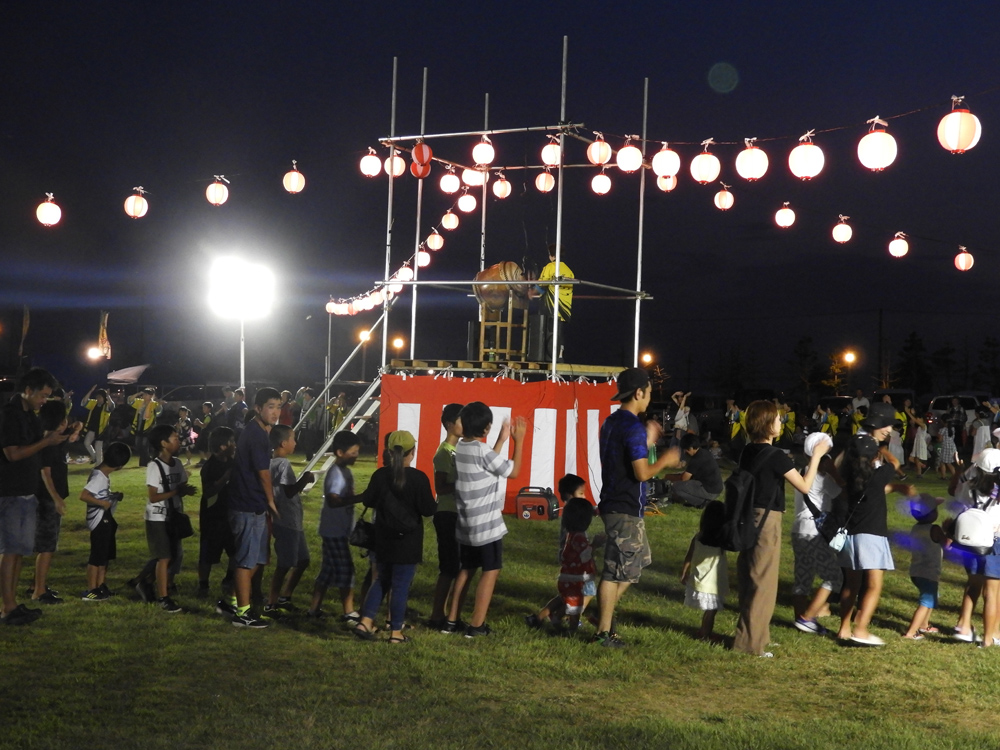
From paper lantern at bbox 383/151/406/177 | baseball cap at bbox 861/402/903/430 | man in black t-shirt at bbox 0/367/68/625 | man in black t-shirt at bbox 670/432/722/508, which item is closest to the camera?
man in black t-shirt at bbox 0/367/68/625

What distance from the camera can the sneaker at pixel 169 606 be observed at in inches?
263

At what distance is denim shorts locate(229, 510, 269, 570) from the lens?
611cm

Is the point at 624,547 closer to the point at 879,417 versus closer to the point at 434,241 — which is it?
the point at 879,417

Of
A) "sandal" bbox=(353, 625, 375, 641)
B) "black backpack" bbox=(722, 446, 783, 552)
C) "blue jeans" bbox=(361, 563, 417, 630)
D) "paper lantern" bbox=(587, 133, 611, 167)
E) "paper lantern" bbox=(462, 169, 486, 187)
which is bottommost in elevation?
"sandal" bbox=(353, 625, 375, 641)

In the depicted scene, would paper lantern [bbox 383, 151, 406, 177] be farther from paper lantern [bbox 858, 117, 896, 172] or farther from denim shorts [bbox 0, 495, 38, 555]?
denim shorts [bbox 0, 495, 38, 555]

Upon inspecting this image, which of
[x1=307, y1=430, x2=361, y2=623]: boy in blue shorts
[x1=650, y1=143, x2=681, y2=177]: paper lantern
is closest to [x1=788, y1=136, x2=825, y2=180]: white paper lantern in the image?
[x1=650, y1=143, x2=681, y2=177]: paper lantern

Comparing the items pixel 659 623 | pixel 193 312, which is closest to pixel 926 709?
pixel 659 623

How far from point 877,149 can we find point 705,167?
310cm

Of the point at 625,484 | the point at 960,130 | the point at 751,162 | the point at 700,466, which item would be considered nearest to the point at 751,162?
the point at 751,162

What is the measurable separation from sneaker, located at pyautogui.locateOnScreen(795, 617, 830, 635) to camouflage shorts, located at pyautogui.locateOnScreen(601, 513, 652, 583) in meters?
1.54

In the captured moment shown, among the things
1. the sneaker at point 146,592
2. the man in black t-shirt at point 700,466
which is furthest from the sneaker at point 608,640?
the sneaker at point 146,592

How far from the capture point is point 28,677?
5.11 meters

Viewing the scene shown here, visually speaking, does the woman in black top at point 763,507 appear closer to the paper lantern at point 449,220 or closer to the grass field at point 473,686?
the grass field at point 473,686

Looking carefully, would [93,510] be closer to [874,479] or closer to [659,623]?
[659,623]
